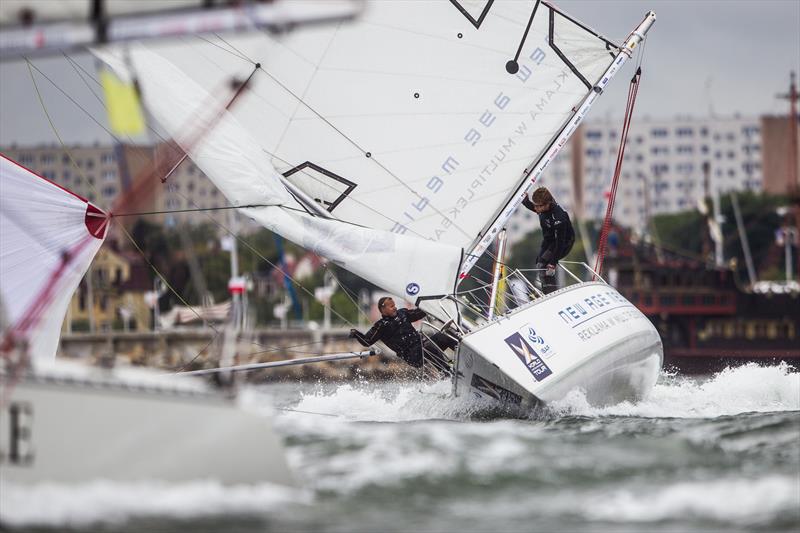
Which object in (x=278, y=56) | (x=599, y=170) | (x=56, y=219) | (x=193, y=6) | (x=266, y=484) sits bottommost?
(x=266, y=484)

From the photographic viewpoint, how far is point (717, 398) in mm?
14781

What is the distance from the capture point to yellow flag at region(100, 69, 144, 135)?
9.09 meters

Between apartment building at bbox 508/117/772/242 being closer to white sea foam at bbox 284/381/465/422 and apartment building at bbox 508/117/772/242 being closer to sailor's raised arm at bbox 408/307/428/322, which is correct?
white sea foam at bbox 284/381/465/422

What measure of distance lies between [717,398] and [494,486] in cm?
618

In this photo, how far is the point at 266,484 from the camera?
29.2 ft

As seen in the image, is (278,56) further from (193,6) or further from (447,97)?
(193,6)

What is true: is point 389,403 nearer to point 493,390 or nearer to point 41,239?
point 493,390

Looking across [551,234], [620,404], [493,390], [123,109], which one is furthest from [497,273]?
[123,109]

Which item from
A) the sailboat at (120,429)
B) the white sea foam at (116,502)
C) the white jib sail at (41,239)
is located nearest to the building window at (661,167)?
the white jib sail at (41,239)

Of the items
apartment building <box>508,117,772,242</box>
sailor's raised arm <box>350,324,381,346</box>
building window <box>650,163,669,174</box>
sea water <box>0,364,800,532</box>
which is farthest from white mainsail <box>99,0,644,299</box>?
building window <box>650,163,669,174</box>

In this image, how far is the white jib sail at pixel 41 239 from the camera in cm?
1318

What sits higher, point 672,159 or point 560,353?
point 672,159

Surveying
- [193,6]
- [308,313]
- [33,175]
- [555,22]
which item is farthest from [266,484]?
[308,313]

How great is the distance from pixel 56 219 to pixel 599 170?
388 feet
